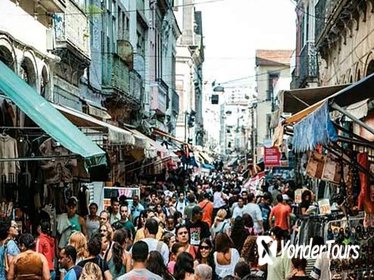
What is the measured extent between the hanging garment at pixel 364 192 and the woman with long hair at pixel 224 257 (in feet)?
5.42

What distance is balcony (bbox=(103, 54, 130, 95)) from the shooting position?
Result: 1015 inches

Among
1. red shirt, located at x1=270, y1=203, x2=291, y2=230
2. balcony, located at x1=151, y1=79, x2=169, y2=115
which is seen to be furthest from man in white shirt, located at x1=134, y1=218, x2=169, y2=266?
balcony, located at x1=151, y1=79, x2=169, y2=115

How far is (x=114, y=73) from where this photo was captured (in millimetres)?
26125

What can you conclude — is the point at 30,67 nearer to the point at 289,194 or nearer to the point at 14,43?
the point at 14,43

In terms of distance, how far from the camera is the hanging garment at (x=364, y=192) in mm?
10414

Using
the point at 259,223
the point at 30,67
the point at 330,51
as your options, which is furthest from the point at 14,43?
the point at 330,51

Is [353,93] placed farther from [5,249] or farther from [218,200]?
[218,200]

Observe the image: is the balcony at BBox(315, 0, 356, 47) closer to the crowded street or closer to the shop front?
the crowded street

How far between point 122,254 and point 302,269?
243 centimetres

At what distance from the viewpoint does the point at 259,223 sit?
17.5 meters

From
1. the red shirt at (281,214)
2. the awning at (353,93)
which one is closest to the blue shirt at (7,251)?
the awning at (353,93)

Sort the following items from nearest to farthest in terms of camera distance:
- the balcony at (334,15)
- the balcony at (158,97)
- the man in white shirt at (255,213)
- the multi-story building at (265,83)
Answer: the man in white shirt at (255,213) → the balcony at (334,15) → the balcony at (158,97) → the multi-story building at (265,83)

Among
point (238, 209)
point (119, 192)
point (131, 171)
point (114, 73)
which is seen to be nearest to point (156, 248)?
point (238, 209)

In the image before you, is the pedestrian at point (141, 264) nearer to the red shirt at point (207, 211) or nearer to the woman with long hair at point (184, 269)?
the woman with long hair at point (184, 269)
